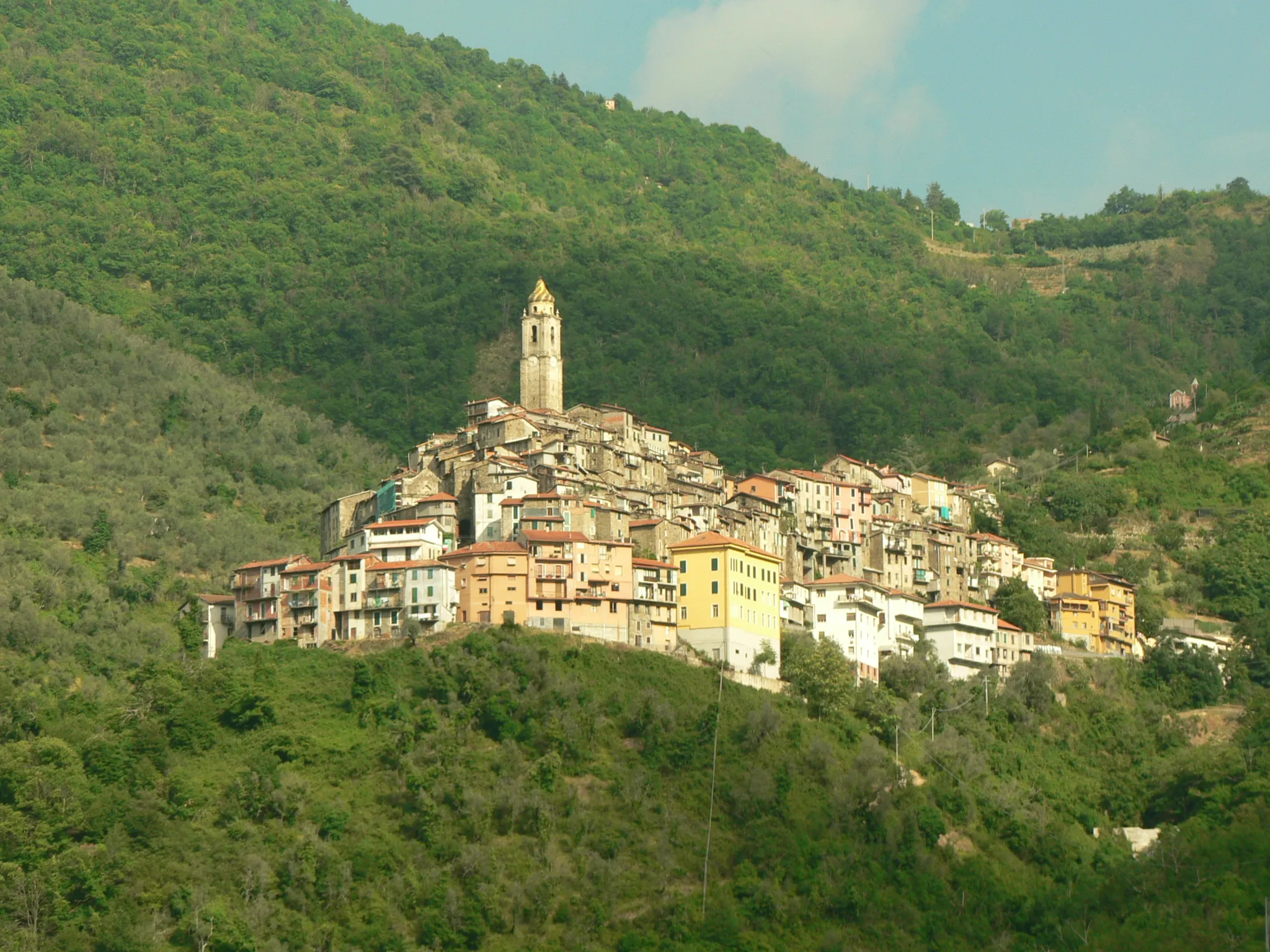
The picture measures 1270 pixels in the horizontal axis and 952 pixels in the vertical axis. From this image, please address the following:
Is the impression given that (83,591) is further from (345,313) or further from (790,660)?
(345,313)

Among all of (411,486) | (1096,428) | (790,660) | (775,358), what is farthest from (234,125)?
(790,660)

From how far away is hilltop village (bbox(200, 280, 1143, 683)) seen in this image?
246ft

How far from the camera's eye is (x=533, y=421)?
9056 centimetres

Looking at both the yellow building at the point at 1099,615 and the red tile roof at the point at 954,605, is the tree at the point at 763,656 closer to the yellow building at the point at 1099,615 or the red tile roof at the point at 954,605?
the red tile roof at the point at 954,605

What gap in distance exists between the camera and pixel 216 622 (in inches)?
3159

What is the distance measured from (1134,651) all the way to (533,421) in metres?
28.0

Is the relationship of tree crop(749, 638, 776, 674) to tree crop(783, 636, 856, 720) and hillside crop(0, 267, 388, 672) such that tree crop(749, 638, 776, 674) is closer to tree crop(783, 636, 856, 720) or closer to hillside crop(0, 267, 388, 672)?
tree crop(783, 636, 856, 720)

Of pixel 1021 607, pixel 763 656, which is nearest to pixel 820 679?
pixel 763 656

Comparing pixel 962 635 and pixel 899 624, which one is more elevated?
pixel 899 624

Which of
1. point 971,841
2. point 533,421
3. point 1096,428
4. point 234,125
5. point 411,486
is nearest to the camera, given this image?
point 971,841

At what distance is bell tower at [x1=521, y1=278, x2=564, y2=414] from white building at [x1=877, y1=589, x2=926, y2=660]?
19.3 meters

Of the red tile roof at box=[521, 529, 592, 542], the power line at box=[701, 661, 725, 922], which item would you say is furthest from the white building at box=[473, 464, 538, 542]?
the power line at box=[701, 661, 725, 922]

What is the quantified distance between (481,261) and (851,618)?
7523 cm

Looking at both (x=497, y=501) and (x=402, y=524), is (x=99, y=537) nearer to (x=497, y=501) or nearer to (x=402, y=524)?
(x=402, y=524)
